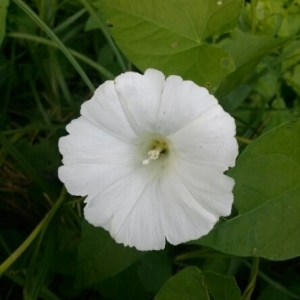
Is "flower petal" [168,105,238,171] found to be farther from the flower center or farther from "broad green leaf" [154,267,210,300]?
"broad green leaf" [154,267,210,300]

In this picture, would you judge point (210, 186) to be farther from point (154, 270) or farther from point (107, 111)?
point (154, 270)

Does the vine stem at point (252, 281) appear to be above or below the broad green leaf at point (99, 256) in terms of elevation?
below

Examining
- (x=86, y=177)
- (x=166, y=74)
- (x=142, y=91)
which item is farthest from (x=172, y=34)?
(x=86, y=177)

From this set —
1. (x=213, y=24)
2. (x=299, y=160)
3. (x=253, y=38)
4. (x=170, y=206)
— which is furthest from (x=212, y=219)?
(x=253, y=38)

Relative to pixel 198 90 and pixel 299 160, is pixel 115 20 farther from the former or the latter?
pixel 299 160

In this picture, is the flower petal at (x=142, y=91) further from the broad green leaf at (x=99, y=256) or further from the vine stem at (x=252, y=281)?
the vine stem at (x=252, y=281)

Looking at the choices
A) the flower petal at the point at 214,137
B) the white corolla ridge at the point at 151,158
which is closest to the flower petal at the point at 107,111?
the white corolla ridge at the point at 151,158
